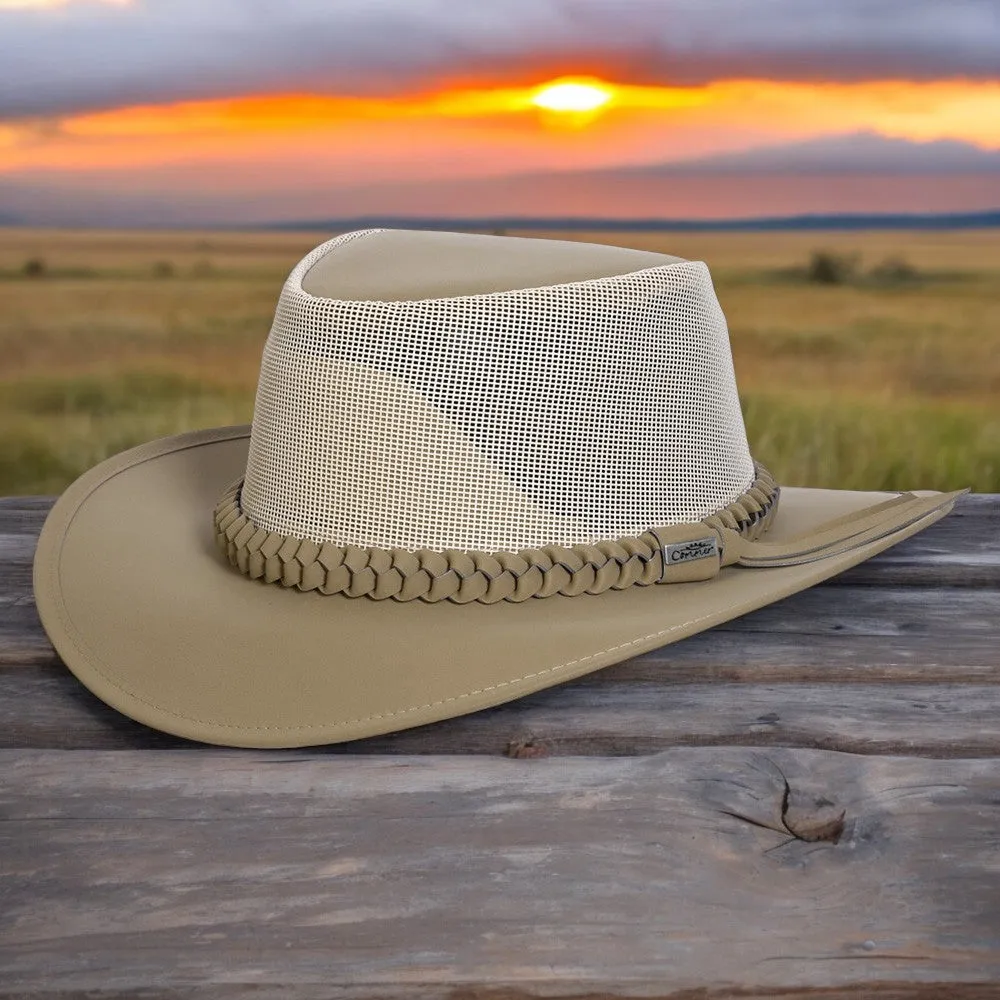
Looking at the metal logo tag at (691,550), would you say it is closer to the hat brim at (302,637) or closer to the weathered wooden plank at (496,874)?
the hat brim at (302,637)

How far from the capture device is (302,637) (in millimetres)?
1164

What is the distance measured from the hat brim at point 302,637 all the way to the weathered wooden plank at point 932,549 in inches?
7.8

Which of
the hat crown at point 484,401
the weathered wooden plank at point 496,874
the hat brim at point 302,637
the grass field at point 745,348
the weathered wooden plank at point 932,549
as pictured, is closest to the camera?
the weathered wooden plank at point 496,874

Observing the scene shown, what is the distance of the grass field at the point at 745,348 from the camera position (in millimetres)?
2932

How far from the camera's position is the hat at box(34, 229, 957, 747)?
3.69 feet

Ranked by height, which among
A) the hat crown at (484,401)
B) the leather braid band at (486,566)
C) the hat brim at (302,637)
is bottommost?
the hat brim at (302,637)

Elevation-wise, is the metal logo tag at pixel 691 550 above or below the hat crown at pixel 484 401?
below

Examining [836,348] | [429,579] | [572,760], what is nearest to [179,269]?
[836,348]

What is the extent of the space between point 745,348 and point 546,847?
2236mm

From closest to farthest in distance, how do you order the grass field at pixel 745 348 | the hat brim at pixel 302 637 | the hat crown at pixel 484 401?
1. the hat brim at pixel 302 637
2. the hat crown at pixel 484 401
3. the grass field at pixel 745 348

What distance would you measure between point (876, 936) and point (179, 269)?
292 centimetres

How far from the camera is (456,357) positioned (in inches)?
46.5

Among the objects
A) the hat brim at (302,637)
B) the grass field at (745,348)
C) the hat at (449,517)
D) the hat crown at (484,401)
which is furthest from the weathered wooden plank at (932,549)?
the grass field at (745,348)

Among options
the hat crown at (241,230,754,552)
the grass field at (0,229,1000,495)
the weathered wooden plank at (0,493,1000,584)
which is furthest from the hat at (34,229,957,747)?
the grass field at (0,229,1000,495)
